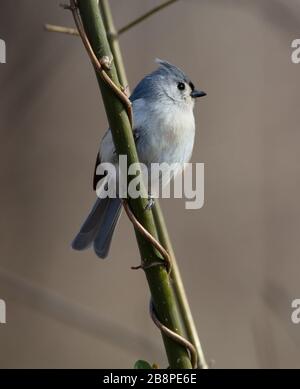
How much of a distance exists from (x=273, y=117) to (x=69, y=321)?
1519 millimetres

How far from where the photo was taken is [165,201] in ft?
9.13

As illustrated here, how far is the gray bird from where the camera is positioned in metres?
1.81

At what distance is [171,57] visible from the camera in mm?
2969

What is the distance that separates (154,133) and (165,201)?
98cm

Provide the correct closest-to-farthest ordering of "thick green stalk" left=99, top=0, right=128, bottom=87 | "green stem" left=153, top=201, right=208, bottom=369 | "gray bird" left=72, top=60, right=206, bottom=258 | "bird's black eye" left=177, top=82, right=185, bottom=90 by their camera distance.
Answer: "green stem" left=153, top=201, right=208, bottom=369, "thick green stalk" left=99, top=0, right=128, bottom=87, "gray bird" left=72, top=60, right=206, bottom=258, "bird's black eye" left=177, top=82, right=185, bottom=90

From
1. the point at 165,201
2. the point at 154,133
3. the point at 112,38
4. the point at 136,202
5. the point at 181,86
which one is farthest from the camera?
the point at 165,201

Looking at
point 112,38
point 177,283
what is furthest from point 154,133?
point 177,283

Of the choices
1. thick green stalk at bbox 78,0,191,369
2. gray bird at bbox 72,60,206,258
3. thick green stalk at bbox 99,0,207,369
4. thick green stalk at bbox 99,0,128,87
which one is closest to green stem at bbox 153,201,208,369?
thick green stalk at bbox 99,0,207,369

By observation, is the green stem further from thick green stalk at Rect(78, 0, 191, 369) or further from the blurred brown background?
the blurred brown background

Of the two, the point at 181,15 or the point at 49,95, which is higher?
the point at 181,15

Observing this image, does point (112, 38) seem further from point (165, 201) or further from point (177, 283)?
point (165, 201)

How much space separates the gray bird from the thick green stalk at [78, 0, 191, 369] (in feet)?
2.19
